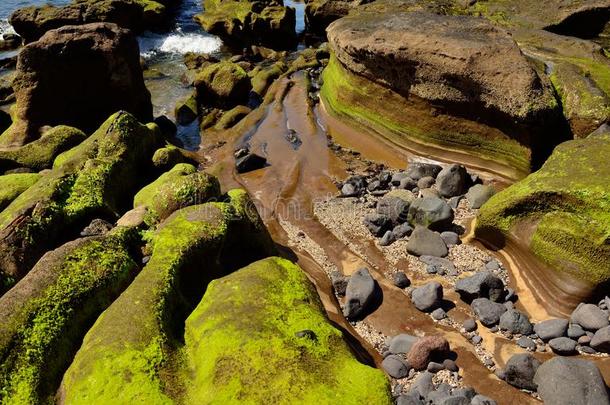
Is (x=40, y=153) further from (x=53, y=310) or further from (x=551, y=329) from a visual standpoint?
(x=551, y=329)

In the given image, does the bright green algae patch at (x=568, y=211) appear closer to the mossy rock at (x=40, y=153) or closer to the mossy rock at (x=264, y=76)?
the mossy rock at (x=40, y=153)

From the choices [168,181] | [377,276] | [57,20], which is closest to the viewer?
[377,276]

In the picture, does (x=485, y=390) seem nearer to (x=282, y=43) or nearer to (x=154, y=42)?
(x=282, y=43)

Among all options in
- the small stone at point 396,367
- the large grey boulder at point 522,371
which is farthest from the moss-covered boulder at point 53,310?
the large grey boulder at point 522,371

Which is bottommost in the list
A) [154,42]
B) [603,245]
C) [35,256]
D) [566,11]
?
[154,42]

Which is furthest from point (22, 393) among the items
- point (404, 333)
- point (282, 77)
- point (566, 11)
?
point (566, 11)

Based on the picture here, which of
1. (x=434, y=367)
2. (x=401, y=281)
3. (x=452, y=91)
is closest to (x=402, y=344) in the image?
(x=434, y=367)
